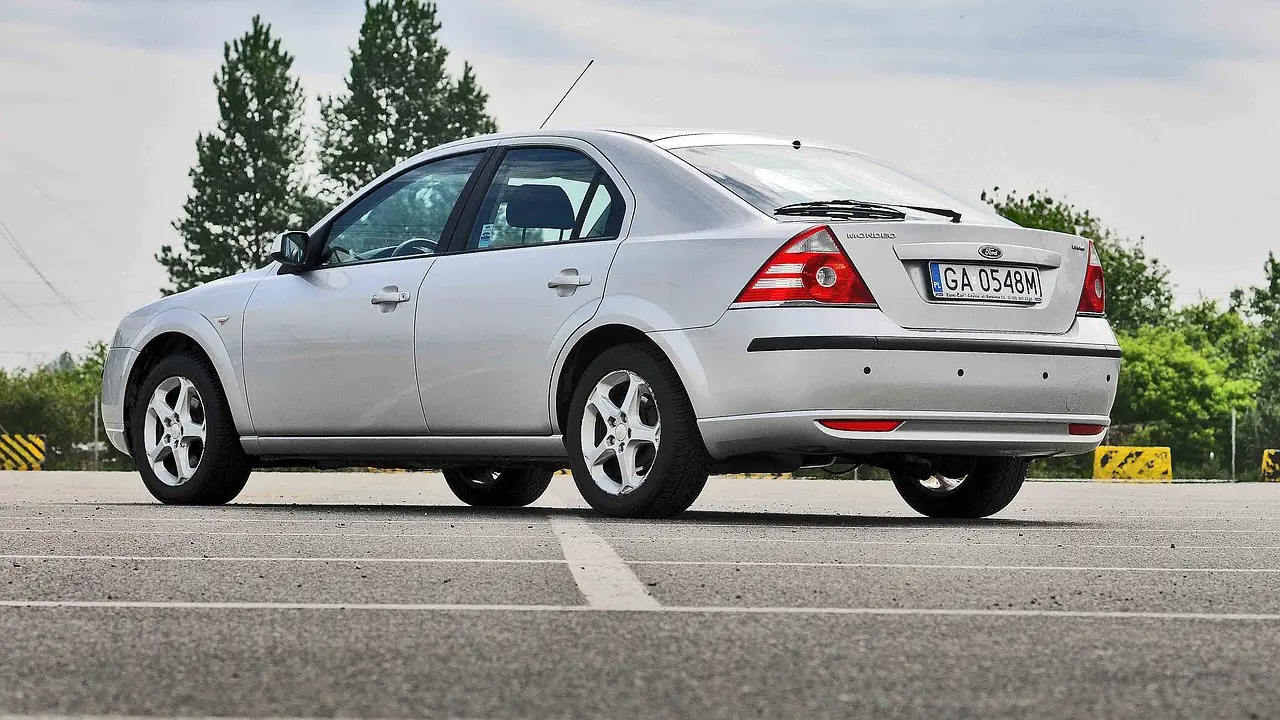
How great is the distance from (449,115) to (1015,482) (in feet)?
181

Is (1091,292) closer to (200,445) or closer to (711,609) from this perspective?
(711,609)

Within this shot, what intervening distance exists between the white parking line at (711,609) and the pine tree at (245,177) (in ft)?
190

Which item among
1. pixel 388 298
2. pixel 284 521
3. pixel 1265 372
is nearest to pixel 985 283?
pixel 388 298

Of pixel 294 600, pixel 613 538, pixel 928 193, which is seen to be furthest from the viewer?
pixel 928 193

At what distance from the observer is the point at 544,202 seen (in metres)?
8.42

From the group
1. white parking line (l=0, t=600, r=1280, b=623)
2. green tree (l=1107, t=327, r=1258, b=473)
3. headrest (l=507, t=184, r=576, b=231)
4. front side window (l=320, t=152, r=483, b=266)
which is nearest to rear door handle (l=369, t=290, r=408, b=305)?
front side window (l=320, t=152, r=483, b=266)

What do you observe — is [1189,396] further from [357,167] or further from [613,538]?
[613,538]

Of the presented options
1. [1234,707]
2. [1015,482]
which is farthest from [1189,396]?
[1234,707]

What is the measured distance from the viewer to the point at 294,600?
4.78 meters

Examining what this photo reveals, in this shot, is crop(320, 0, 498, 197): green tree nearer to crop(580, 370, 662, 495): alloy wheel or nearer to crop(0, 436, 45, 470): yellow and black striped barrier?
crop(0, 436, 45, 470): yellow and black striped barrier

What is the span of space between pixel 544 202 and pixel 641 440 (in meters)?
1.32

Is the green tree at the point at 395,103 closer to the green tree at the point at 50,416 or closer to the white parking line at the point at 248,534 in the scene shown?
the green tree at the point at 50,416

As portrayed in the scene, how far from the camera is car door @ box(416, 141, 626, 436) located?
7.92 meters

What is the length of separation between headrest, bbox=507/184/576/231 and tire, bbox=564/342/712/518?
85 centimetres
